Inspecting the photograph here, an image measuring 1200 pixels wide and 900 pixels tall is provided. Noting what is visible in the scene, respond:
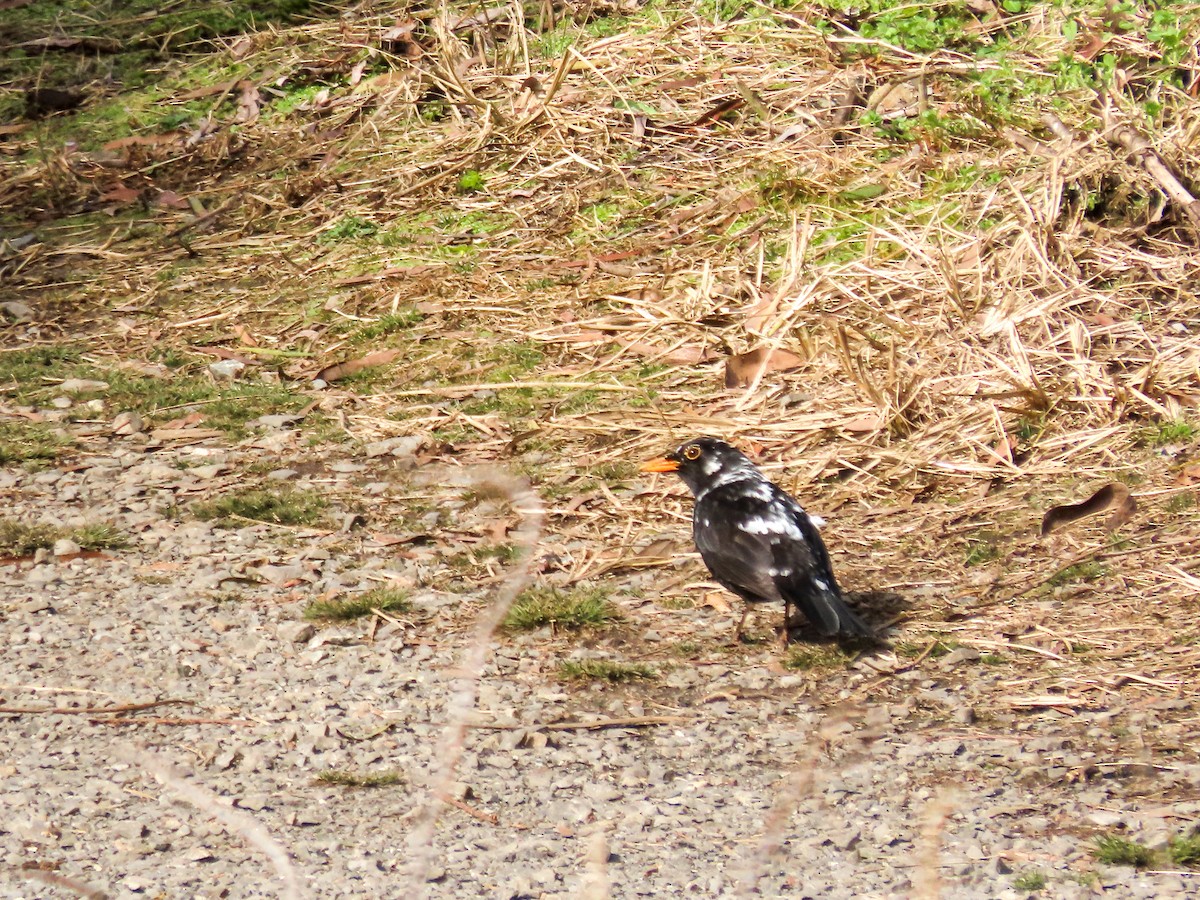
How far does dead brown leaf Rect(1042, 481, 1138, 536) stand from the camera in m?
6.32

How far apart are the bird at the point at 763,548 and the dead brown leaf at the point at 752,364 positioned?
139 cm

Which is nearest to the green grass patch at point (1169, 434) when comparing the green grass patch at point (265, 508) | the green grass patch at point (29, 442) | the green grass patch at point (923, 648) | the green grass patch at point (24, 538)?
the green grass patch at point (923, 648)

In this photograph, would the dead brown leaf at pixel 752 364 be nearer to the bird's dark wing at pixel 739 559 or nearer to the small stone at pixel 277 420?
the bird's dark wing at pixel 739 559

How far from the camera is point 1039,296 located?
7652 millimetres

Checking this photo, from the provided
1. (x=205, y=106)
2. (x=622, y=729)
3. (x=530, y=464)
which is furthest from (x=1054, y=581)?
(x=205, y=106)

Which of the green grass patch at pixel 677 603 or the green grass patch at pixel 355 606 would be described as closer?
the green grass patch at pixel 355 606

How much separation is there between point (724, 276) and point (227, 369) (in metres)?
2.75

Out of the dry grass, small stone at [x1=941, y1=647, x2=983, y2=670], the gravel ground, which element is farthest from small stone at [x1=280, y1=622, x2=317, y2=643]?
small stone at [x1=941, y1=647, x2=983, y2=670]

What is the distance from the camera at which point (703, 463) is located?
651 cm

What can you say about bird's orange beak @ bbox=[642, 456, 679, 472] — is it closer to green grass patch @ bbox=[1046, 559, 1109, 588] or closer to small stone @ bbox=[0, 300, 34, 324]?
green grass patch @ bbox=[1046, 559, 1109, 588]

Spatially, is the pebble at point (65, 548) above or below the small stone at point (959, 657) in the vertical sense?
above

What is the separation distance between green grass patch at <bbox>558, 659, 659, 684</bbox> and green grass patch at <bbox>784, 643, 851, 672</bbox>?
508 mm

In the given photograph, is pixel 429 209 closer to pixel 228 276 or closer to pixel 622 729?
pixel 228 276

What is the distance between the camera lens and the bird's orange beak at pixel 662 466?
262 inches
